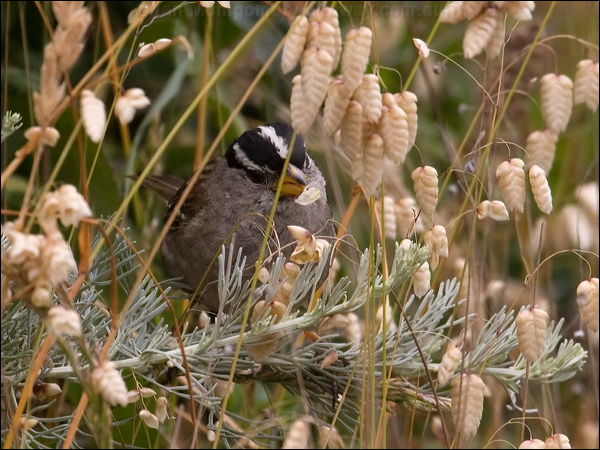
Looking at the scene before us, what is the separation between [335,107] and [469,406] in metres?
0.47

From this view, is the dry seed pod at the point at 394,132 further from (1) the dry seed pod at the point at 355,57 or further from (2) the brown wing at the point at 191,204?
(2) the brown wing at the point at 191,204

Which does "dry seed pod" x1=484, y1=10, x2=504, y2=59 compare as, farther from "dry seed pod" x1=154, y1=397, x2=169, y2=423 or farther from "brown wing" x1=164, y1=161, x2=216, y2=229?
"brown wing" x1=164, y1=161, x2=216, y2=229

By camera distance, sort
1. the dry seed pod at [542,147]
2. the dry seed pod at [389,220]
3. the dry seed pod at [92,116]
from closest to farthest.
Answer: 1. the dry seed pod at [92,116]
2. the dry seed pod at [542,147]
3. the dry seed pod at [389,220]

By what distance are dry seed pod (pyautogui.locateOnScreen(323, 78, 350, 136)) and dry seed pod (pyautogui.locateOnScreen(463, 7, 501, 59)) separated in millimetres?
184

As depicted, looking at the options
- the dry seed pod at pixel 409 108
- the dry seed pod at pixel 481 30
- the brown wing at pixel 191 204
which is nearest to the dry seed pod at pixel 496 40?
the dry seed pod at pixel 481 30

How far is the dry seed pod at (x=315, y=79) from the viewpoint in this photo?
44.3 inches

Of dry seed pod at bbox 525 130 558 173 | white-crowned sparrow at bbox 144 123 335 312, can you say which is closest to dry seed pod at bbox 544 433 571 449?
dry seed pod at bbox 525 130 558 173

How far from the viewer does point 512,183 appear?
4.18ft

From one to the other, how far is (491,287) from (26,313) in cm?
108

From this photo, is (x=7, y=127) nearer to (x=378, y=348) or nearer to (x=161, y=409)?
(x=161, y=409)

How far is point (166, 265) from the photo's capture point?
239 centimetres

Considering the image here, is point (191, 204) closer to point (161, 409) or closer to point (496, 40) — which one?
point (161, 409)

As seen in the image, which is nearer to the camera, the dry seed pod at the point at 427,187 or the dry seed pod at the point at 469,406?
the dry seed pod at the point at 469,406

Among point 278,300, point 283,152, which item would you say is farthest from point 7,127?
point 283,152
